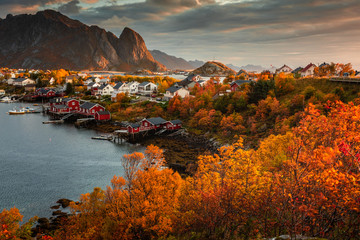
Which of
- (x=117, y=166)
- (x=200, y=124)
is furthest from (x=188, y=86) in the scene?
(x=117, y=166)

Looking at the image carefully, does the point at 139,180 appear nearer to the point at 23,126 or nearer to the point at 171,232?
the point at 171,232

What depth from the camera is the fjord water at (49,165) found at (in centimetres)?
3027

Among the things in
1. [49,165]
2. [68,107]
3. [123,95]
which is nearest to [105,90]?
[123,95]

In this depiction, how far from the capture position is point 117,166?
3988 cm

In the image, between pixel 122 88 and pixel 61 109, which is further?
pixel 122 88

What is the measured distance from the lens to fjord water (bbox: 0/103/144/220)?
30266mm

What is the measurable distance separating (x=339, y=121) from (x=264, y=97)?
50780 millimetres

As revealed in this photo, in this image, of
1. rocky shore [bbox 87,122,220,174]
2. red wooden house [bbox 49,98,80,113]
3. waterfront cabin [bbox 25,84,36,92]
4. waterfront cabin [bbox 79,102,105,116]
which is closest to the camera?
rocky shore [bbox 87,122,220,174]

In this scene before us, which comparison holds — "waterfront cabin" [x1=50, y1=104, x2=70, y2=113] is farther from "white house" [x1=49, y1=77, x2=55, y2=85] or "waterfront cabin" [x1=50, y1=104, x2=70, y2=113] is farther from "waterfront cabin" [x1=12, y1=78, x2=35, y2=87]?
"waterfront cabin" [x1=12, y1=78, x2=35, y2=87]

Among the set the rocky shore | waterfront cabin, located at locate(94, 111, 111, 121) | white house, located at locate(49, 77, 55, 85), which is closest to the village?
waterfront cabin, located at locate(94, 111, 111, 121)

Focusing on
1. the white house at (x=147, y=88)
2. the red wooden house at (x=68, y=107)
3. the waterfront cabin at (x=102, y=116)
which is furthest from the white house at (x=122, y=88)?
the waterfront cabin at (x=102, y=116)

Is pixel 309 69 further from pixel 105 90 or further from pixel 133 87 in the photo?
pixel 105 90

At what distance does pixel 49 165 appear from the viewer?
4000 cm

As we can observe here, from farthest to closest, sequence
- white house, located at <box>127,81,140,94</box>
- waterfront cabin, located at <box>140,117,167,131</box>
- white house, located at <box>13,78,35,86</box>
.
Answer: white house, located at <box>13,78,35,86</box>
white house, located at <box>127,81,140,94</box>
waterfront cabin, located at <box>140,117,167,131</box>
